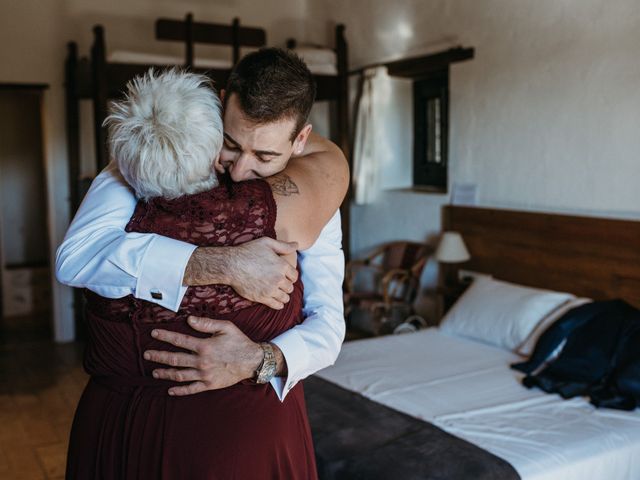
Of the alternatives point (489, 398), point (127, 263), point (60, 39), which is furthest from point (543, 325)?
point (60, 39)

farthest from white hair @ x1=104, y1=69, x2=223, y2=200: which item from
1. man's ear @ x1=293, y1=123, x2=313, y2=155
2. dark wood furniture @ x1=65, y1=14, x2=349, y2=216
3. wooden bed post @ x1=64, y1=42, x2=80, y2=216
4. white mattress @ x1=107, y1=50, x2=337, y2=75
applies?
wooden bed post @ x1=64, y1=42, x2=80, y2=216

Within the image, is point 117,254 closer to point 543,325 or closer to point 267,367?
point 267,367

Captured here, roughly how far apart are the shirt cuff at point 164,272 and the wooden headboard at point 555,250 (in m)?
3.45

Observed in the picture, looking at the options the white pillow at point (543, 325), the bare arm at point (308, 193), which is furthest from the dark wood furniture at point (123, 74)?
the bare arm at point (308, 193)

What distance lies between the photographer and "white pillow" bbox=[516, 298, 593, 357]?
3979mm

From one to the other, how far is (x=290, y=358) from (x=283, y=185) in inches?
13.0

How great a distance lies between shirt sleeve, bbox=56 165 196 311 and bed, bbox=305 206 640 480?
5.32 ft

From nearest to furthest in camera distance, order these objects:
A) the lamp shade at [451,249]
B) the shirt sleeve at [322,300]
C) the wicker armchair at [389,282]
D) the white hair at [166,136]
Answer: the white hair at [166,136] → the shirt sleeve at [322,300] → the lamp shade at [451,249] → the wicker armchair at [389,282]

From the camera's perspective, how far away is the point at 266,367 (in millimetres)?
1288

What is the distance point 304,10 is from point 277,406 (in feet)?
22.5

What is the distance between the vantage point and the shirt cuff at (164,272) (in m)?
1.17

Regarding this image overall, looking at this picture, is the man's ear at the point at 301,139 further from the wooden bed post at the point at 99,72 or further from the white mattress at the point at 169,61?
the white mattress at the point at 169,61

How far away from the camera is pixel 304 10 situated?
7578 millimetres

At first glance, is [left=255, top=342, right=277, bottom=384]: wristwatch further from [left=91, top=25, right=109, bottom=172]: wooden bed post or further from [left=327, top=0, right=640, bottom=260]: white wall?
[left=91, top=25, right=109, bottom=172]: wooden bed post
